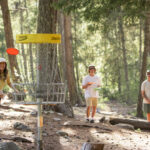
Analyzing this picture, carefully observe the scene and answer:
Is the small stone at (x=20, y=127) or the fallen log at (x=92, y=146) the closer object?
the fallen log at (x=92, y=146)

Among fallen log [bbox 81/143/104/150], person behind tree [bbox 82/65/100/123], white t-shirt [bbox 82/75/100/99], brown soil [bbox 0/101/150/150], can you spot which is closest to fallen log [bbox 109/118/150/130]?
brown soil [bbox 0/101/150/150]

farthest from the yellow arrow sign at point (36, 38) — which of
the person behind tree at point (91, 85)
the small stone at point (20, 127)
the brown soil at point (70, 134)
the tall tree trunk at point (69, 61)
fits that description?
the tall tree trunk at point (69, 61)

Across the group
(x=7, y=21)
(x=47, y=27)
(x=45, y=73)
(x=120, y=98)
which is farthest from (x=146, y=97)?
(x=120, y=98)

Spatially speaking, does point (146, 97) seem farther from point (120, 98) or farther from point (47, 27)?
point (120, 98)

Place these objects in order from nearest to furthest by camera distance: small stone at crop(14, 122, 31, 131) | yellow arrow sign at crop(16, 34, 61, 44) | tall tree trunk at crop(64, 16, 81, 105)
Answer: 1. yellow arrow sign at crop(16, 34, 61, 44)
2. small stone at crop(14, 122, 31, 131)
3. tall tree trunk at crop(64, 16, 81, 105)

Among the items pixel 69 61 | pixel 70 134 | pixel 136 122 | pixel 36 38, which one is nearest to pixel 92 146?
pixel 36 38

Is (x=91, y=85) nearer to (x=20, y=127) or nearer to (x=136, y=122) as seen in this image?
(x=136, y=122)

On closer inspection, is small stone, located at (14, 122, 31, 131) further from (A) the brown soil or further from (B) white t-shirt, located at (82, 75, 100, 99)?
(B) white t-shirt, located at (82, 75, 100, 99)

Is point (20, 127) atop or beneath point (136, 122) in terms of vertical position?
atop

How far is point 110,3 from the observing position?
32.6 ft

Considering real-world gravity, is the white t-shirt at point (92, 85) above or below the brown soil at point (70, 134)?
above

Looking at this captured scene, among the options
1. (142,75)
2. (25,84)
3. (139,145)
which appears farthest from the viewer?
(142,75)

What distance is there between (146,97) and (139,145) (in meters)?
2.76

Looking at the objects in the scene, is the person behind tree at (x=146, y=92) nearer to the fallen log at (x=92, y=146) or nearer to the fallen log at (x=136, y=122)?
the fallen log at (x=136, y=122)
